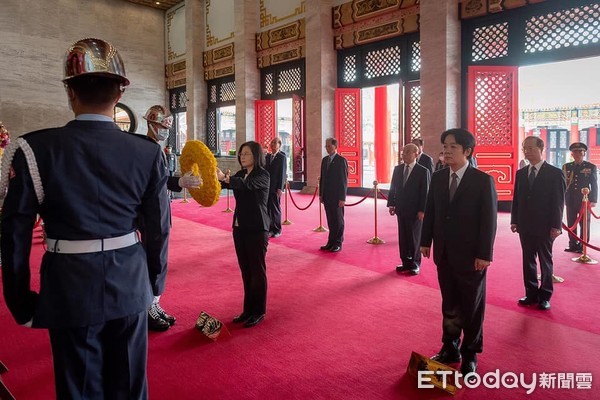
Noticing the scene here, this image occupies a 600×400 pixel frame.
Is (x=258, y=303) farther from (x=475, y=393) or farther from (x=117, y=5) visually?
(x=117, y=5)

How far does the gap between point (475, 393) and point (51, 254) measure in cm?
216

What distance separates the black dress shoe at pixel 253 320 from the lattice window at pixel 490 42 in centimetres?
761

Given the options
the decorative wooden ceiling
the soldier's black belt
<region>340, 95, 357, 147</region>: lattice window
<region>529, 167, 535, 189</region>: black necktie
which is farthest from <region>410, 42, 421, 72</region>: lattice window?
the decorative wooden ceiling

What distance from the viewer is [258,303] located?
3.42m

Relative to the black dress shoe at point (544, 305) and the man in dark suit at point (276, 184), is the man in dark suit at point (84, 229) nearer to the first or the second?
the black dress shoe at point (544, 305)

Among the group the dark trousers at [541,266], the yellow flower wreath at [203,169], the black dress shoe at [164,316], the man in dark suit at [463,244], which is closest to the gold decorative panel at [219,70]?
the black dress shoe at [164,316]

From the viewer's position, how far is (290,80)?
12992 mm

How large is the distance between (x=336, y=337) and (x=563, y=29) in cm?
751

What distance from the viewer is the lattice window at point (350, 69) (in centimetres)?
1147

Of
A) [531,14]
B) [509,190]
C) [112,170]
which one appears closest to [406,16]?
[531,14]

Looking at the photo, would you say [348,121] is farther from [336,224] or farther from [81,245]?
[81,245]

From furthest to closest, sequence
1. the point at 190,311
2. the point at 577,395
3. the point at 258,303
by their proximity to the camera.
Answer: the point at 190,311
the point at 258,303
the point at 577,395

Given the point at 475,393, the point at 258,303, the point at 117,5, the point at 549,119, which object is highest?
the point at 117,5

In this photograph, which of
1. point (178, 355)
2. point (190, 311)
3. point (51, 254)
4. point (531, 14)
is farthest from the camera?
point (531, 14)
